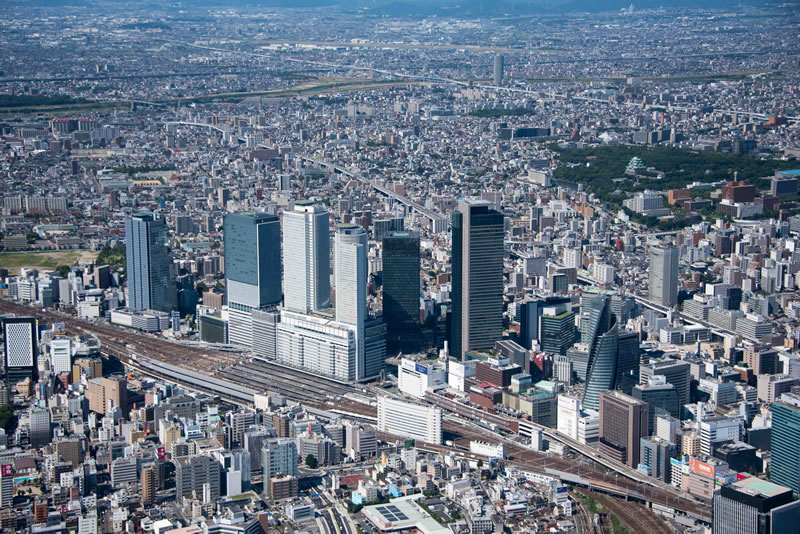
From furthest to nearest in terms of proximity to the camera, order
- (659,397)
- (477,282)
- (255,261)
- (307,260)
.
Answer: (255,261) → (307,260) → (477,282) → (659,397)

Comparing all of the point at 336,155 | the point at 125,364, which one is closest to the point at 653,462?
the point at 125,364

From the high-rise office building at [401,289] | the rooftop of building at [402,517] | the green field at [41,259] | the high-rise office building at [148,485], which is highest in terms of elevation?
the high-rise office building at [401,289]

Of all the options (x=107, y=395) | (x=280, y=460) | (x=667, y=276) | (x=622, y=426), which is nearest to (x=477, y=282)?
(x=622, y=426)

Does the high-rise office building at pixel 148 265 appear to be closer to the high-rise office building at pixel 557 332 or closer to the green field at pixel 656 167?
the high-rise office building at pixel 557 332

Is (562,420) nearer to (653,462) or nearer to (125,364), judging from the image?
(653,462)

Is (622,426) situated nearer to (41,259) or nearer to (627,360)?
(627,360)

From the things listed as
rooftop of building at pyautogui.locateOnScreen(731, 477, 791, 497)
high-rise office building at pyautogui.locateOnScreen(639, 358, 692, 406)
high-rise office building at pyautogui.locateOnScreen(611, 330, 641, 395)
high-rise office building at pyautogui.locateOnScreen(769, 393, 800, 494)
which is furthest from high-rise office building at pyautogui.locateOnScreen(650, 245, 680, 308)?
rooftop of building at pyautogui.locateOnScreen(731, 477, 791, 497)

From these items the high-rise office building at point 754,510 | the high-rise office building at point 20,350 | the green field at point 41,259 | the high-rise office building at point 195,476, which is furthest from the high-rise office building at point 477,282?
the green field at point 41,259
